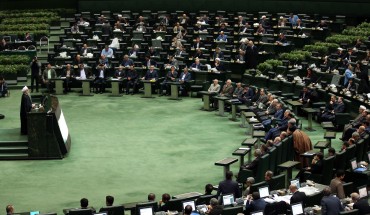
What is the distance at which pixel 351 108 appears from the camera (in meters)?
33.8

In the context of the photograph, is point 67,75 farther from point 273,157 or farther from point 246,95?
point 273,157

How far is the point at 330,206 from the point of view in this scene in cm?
2094

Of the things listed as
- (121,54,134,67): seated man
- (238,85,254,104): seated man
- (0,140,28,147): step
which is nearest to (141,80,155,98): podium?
(121,54,134,67): seated man

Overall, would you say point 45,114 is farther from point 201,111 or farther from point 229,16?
point 229,16

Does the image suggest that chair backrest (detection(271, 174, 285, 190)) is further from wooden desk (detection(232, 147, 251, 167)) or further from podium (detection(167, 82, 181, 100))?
podium (detection(167, 82, 181, 100))

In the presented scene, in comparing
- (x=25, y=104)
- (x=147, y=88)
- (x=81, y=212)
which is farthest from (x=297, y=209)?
(x=147, y=88)

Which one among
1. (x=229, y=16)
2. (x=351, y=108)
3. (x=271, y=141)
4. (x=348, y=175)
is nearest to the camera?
(x=348, y=175)

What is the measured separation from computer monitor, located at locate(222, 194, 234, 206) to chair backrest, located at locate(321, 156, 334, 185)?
12.7ft

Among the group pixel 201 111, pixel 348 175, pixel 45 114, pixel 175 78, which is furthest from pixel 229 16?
pixel 348 175

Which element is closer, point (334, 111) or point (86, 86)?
A: point (334, 111)

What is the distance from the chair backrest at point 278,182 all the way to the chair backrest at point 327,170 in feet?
5.67

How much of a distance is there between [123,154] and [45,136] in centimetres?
263

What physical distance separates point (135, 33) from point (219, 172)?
59.7ft

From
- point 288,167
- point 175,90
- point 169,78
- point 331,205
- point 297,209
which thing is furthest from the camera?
point 169,78
